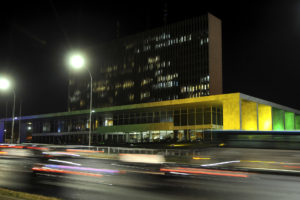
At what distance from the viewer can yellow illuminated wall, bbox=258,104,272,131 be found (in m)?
53.4

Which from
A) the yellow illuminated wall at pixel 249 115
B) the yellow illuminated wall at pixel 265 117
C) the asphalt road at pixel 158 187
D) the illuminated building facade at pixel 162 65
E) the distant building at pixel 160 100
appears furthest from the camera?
the illuminated building facade at pixel 162 65

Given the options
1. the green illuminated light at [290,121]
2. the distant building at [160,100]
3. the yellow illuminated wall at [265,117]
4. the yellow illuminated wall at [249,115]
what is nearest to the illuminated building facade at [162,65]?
Answer: the distant building at [160,100]

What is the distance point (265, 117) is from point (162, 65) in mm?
41367

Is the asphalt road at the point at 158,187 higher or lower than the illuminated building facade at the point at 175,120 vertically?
lower

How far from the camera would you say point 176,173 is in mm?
15742

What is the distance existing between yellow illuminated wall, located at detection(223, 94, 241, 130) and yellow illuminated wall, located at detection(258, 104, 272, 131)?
1131 centimetres

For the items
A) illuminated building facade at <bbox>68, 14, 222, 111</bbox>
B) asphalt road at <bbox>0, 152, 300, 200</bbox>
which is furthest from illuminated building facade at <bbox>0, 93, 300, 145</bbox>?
asphalt road at <bbox>0, 152, 300, 200</bbox>

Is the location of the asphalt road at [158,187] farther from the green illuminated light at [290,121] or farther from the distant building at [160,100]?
the green illuminated light at [290,121]

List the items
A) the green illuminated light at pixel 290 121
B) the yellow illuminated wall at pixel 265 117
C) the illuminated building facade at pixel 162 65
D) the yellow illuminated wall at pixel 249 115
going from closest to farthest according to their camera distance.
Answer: the yellow illuminated wall at pixel 249 115, the yellow illuminated wall at pixel 265 117, the green illuminated light at pixel 290 121, the illuminated building facade at pixel 162 65

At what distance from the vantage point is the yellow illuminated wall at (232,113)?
45.0 m

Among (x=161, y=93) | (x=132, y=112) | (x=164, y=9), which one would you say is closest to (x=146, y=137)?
(x=132, y=112)

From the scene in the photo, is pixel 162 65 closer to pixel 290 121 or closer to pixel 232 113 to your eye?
pixel 290 121

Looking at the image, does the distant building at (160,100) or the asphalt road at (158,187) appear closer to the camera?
the asphalt road at (158,187)

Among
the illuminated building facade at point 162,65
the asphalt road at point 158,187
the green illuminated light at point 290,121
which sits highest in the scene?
the illuminated building facade at point 162,65
